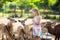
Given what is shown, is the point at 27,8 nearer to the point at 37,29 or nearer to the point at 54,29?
the point at 37,29

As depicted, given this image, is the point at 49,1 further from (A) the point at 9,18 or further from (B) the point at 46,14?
(A) the point at 9,18

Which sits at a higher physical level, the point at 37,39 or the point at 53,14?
the point at 53,14

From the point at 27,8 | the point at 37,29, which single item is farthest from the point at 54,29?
the point at 27,8

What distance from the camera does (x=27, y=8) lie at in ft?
11.6

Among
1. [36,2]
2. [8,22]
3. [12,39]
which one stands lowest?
[12,39]

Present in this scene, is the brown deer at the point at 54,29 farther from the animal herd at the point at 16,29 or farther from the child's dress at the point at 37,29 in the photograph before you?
the child's dress at the point at 37,29

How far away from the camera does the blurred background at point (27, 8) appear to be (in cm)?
352

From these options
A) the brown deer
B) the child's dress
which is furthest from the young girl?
the brown deer

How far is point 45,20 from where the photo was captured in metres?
3.55

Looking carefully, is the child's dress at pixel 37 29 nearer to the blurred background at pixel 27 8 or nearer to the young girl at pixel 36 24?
the young girl at pixel 36 24

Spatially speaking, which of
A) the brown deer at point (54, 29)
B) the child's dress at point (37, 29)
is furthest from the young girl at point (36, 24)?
the brown deer at point (54, 29)

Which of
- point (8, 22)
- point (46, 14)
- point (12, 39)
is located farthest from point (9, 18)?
point (46, 14)

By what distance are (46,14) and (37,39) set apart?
1.21ft

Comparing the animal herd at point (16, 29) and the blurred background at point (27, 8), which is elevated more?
the blurred background at point (27, 8)
